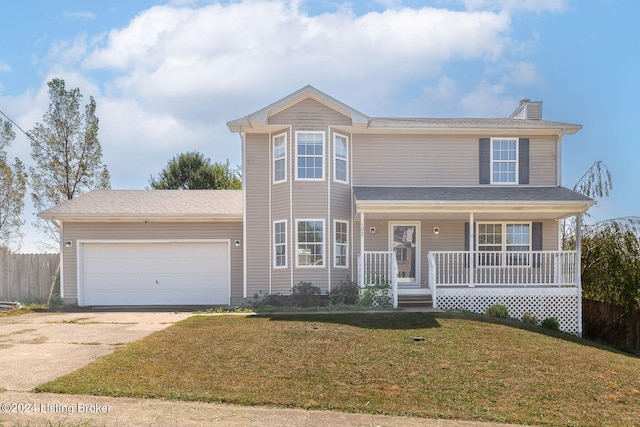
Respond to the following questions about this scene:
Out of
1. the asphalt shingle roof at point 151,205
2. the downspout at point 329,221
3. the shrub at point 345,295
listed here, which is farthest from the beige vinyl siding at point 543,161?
the asphalt shingle roof at point 151,205

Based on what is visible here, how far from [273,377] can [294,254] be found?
8.24 metres

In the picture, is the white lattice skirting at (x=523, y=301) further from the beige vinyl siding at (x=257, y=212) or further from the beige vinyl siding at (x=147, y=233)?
the beige vinyl siding at (x=147, y=233)

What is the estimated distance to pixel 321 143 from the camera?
15984 millimetres

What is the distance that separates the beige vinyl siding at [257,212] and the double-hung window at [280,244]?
7.8 inches

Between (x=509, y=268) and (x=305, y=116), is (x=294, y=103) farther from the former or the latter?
(x=509, y=268)

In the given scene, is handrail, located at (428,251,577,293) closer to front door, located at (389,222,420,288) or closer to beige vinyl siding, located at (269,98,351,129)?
front door, located at (389,222,420,288)

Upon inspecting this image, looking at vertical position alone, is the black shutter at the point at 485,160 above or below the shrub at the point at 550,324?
above

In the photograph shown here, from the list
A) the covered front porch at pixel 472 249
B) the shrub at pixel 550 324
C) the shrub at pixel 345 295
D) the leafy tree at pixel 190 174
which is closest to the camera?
the shrub at pixel 550 324

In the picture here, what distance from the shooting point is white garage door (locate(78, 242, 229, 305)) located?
667 inches

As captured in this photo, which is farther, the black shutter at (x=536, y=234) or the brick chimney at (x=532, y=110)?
the brick chimney at (x=532, y=110)

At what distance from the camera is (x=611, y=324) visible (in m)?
16.0

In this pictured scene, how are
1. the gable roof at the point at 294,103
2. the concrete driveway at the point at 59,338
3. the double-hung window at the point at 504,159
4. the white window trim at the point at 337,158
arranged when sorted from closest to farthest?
the concrete driveway at the point at 59,338, the gable roof at the point at 294,103, the white window trim at the point at 337,158, the double-hung window at the point at 504,159

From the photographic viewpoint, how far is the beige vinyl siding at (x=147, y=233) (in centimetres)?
1689

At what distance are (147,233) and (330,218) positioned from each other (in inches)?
232
